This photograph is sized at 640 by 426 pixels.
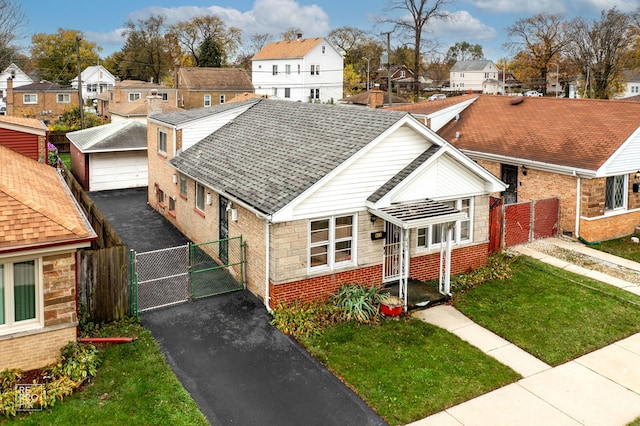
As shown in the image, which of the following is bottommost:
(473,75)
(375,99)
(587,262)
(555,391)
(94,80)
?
(555,391)

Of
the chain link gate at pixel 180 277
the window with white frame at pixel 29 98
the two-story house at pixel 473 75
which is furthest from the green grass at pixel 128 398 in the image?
the two-story house at pixel 473 75

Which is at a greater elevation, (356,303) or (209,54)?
(209,54)

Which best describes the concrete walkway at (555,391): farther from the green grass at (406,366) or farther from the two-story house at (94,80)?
the two-story house at (94,80)

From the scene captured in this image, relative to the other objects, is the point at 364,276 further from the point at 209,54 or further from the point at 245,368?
the point at 209,54

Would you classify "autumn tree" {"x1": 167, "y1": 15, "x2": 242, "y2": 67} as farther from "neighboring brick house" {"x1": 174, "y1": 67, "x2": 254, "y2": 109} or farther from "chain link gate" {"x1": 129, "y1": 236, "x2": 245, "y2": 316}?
"chain link gate" {"x1": 129, "y1": 236, "x2": 245, "y2": 316}

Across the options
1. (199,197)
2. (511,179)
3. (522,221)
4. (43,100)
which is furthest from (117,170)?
(43,100)
